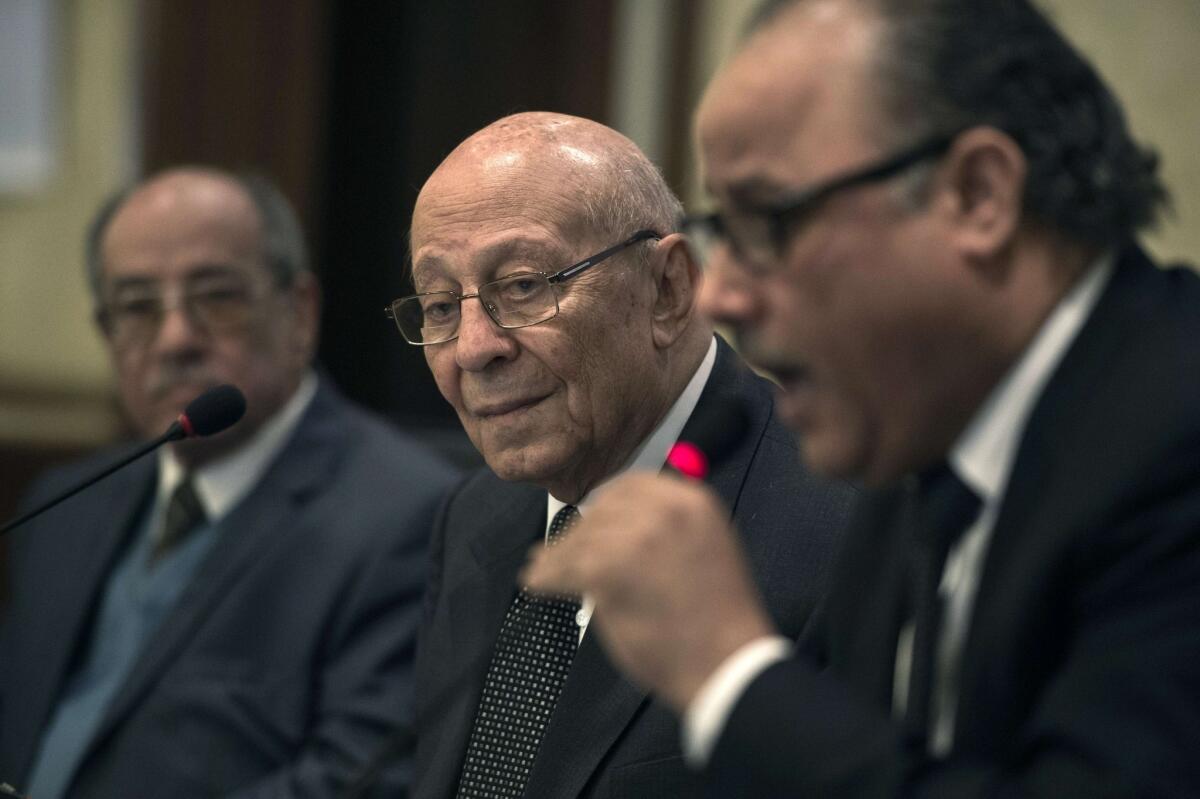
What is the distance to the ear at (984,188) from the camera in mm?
1091

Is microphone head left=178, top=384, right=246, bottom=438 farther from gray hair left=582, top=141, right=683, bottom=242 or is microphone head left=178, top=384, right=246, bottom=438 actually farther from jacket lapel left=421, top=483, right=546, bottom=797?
gray hair left=582, top=141, right=683, bottom=242

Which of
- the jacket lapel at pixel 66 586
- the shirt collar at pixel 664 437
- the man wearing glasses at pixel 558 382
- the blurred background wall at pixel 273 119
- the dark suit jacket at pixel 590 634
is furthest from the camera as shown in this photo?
the blurred background wall at pixel 273 119

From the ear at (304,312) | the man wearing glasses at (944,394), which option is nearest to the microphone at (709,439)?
the man wearing glasses at (944,394)

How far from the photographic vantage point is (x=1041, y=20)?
1152 millimetres

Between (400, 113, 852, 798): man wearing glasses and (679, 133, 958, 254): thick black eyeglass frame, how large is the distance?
25.5 inches

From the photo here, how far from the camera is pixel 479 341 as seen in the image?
1793 millimetres

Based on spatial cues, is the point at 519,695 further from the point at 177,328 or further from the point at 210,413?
the point at 177,328

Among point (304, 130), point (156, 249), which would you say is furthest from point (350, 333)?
point (156, 249)

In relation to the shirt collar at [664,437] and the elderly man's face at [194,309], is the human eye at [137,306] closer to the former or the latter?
the elderly man's face at [194,309]

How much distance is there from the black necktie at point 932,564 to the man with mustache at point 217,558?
124 cm

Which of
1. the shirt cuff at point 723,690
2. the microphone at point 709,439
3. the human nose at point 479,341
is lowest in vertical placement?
the human nose at point 479,341

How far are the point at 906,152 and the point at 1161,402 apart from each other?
25 cm

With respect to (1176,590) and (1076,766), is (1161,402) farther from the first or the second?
(1076,766)

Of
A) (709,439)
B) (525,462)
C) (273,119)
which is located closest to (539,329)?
(525,462)
